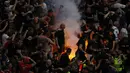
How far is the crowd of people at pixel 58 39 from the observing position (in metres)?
20.2

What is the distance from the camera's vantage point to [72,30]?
77.0 ft

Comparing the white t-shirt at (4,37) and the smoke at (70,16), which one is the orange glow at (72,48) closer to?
the smoke at (70,16)

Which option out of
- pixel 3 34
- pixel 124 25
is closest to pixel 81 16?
pixel 124 25

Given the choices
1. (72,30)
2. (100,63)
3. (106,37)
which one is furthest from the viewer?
(72,30)

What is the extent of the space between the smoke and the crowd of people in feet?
1.13

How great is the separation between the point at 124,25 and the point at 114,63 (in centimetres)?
244

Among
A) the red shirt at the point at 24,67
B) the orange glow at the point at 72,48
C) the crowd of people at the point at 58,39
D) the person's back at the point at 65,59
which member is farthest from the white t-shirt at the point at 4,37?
the orange glow at the point at 72,48

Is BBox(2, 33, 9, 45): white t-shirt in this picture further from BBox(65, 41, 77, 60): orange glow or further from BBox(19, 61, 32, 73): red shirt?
BBox(65, 41, 77, 60): orange glow

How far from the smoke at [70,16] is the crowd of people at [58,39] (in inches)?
13.6

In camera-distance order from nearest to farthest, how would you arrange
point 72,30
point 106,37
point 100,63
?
point 100,63 < point 106,37 < point 72,30

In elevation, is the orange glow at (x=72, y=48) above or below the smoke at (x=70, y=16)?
below

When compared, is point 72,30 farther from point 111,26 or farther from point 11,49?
point 11,49

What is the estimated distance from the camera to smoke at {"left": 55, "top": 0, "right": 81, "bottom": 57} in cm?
2322

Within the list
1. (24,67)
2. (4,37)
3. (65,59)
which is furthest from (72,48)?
(24,67)
